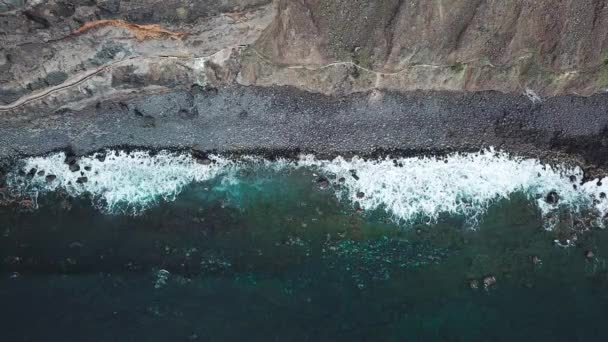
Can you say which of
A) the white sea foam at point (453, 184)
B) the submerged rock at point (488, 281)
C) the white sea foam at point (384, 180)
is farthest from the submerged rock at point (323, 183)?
the submerged rock at point (488, 281)

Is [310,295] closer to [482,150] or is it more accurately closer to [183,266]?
[183,266]

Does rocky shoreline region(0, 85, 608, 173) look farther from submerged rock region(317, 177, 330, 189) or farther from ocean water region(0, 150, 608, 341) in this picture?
submerged rock region(317, 177, 330, 189)

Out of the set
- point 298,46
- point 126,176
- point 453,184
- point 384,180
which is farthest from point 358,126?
point 126,176

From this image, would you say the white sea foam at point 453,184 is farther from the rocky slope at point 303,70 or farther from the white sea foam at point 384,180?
the rocky slope at point 303,70

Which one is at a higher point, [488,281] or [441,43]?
[441,43]

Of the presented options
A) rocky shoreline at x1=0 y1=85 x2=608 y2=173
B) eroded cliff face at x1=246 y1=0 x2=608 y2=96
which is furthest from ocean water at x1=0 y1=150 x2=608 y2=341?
eroded cliff face at x1=246 y1=0 x2=608 y2=96

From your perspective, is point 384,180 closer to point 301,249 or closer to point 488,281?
point 301,249
